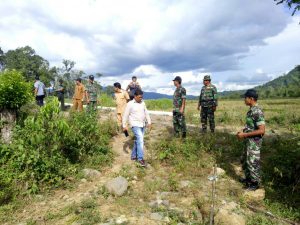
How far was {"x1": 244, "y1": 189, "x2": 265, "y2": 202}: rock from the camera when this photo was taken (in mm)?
5989

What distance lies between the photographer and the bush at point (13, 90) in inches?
316

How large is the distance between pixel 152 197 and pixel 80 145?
9.54 feet

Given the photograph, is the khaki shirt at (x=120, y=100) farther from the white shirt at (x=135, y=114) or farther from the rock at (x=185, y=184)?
the rock at (x=185, y=184)

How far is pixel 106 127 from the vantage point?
1020cm

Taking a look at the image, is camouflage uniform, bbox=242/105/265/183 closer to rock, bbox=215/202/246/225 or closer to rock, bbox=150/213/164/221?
rock, bbox=215/202/246/225

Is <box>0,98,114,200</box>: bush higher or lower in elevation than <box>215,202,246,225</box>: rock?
higher

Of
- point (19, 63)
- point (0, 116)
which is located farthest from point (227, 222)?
Result: point (19, 63)

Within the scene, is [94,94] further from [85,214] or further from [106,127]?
[85,214]

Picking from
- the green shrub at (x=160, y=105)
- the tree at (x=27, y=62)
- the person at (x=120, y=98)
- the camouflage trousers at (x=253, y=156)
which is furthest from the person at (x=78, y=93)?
the tree at (x=27, y=62)

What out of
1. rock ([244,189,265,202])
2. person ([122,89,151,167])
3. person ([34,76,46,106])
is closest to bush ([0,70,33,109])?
person ([122,89,151,167])

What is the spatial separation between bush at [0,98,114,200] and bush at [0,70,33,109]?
2.56 feet

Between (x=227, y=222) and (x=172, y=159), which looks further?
(x=172, y=159)

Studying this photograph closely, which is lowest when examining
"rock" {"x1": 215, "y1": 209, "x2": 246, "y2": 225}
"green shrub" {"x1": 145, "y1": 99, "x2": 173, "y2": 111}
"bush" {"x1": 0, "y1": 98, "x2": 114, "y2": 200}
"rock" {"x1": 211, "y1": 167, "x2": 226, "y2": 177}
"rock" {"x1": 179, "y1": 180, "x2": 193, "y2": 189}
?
"rock" {"x1": 215, "y1": 209, "x2": 246, "y2": 225}

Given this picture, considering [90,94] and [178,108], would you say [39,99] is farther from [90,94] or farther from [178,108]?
[178,108]
